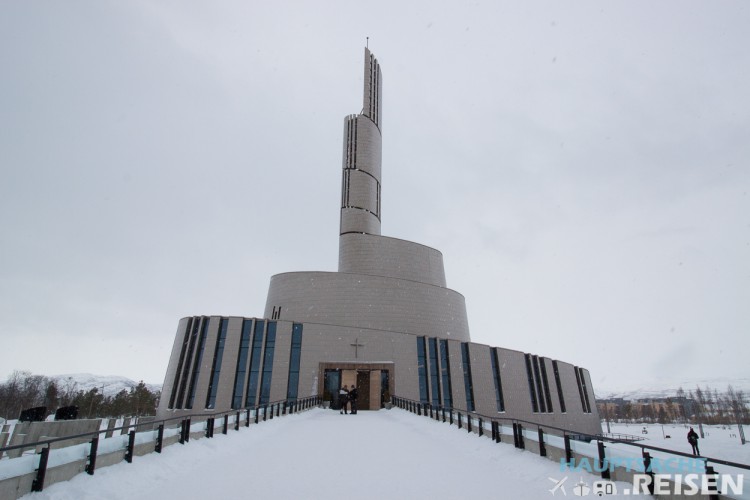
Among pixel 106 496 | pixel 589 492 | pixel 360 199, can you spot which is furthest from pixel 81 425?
pixel 360 199

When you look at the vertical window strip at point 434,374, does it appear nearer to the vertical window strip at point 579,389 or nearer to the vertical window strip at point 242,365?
the vertical window strip at point 242,365

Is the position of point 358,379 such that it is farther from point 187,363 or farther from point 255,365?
point 187,363

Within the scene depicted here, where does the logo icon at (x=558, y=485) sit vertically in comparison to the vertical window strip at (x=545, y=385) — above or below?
below

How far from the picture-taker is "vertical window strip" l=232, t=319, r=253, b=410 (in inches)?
1526

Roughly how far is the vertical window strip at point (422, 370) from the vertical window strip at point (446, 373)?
2.13 metres

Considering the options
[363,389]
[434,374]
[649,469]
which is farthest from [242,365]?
[649,469]

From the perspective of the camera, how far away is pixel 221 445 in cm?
1033

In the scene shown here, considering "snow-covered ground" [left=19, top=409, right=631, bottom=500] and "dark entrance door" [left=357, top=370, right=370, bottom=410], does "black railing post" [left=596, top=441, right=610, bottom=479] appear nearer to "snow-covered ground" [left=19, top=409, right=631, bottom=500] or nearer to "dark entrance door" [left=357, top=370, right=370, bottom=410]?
"snow-covered ground" [left=19, top=409, right=631, bottom=500]

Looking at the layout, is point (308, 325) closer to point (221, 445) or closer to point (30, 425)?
point (30, 425)

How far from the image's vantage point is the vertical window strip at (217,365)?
38906 millimetres

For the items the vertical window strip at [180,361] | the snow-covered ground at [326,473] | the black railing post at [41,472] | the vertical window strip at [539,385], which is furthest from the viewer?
the vertical window strip at [539,385]

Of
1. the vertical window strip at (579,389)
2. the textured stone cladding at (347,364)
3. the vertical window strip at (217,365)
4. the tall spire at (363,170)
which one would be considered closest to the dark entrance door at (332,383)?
the textured stone cladding at (347,364)

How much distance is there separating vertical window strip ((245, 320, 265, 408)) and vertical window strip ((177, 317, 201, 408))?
651 centimetres

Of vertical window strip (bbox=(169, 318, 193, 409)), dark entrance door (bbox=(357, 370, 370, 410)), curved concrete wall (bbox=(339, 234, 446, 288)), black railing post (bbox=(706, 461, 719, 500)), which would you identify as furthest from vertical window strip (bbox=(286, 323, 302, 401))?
black railing post (bbox=(706, 461, 719, 500))
